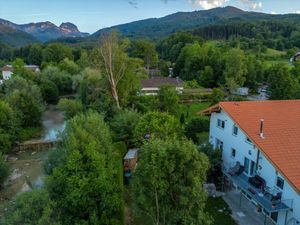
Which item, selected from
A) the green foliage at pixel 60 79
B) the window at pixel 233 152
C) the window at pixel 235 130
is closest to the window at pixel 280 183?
the window at pixel 233 152

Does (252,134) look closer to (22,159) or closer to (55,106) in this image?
(22,159)

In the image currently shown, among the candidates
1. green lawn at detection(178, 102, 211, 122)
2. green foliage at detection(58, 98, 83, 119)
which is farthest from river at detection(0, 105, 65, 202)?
green lawn at detection(178, 102, 211, 122)

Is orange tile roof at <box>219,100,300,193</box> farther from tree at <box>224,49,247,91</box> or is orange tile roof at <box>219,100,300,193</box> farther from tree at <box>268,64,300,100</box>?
tree at <box>224,49,247,91</box>

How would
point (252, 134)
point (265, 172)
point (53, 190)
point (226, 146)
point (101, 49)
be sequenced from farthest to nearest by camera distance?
1. point (101, 49)
2. point (226, 146)
3. point (252, 134)
4. point (265, 172)
5. point (53, 190)

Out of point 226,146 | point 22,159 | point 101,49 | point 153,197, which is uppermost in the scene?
point 101,49

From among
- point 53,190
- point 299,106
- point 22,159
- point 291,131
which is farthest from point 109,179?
point 22,159

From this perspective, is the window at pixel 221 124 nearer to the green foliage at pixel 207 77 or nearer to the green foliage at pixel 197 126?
the green foliage at pixel 197 126
